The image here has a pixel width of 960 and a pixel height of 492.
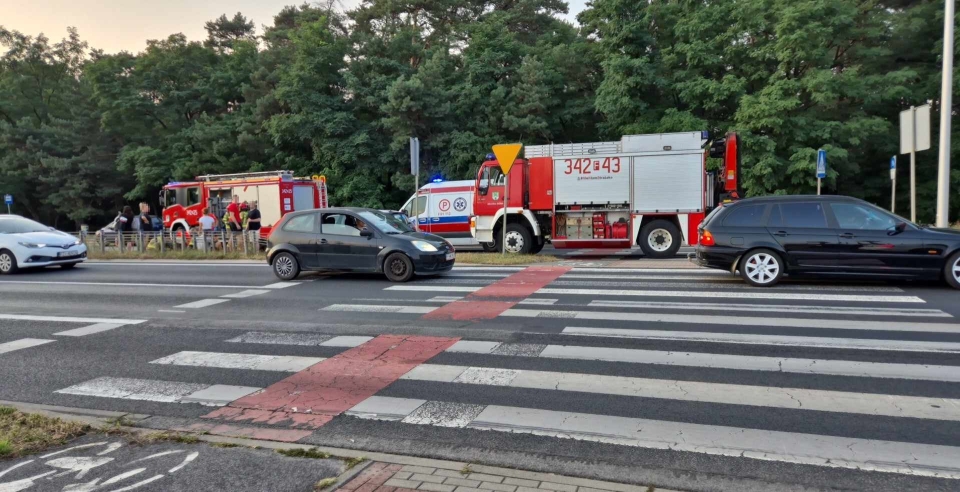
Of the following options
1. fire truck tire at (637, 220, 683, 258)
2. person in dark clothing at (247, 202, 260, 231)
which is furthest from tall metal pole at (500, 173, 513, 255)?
person in dark clothing at (247, 202, 260, 231)

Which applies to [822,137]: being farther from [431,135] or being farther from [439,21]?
[439,21]

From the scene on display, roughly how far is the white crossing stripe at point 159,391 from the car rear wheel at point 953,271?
1047 centimetres

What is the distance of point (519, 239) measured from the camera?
18.4 m

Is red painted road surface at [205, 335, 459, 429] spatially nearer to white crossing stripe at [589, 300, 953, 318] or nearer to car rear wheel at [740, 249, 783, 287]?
white crossing stripe at [589, 300, 953, 318]

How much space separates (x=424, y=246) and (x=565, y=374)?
23.4ft

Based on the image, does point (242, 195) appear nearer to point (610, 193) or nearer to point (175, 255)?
point (175, 255)

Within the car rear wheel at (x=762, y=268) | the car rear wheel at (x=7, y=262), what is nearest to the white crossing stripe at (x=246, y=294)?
the car rear wheel at (x=7, y=262)

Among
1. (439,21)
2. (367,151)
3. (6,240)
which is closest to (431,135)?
(367,151)

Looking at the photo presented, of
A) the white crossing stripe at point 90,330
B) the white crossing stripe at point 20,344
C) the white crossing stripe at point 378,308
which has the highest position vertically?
the white crossing stripe at point 378,308

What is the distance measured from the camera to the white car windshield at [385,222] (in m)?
13.0

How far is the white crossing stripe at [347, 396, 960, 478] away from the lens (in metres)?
3.99

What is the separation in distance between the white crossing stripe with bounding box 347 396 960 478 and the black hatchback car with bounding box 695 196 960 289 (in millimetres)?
7097

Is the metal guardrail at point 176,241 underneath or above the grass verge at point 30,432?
above

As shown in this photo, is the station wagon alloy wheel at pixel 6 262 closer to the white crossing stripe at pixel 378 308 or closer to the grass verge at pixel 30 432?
the white crossing stripe at pixel 378 308
